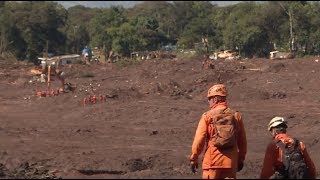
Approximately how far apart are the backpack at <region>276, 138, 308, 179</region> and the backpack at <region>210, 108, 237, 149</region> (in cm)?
41

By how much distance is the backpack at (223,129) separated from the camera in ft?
20.2

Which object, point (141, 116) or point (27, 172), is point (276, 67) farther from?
point (27, 172)

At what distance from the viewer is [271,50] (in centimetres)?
4781

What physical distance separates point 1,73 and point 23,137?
2029 centimetres

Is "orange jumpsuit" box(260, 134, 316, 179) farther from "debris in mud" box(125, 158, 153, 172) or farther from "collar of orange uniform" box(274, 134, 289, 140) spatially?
"debris in mud" box(125, 158, 153, 172)

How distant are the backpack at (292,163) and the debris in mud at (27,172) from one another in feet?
14.8

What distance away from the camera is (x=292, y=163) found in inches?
235

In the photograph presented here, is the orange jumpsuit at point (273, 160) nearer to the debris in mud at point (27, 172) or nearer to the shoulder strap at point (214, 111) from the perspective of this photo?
the shoulder strap at point (214, 111)

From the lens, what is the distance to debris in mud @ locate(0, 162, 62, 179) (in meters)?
9.95

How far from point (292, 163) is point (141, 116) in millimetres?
14300

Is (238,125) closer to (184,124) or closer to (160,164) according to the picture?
(160,164)

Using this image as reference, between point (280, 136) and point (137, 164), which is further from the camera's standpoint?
point (137, 164)

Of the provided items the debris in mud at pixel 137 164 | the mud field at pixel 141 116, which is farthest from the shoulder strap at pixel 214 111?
the debris in mud at pixel 137 164

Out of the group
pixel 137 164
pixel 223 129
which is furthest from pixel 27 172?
pixel 223 129
